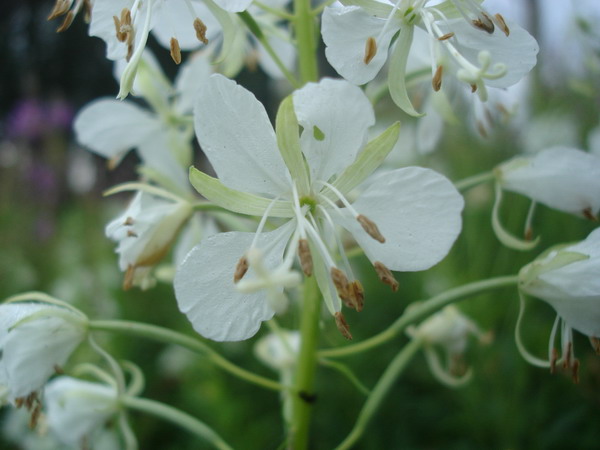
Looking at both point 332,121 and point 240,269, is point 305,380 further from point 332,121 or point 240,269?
point 332,121

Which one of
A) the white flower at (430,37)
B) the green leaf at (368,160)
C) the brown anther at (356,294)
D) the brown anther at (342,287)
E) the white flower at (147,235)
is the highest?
the white flower at (430,37)

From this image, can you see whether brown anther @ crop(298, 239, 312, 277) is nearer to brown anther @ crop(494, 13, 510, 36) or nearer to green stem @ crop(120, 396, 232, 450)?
brown anther @ crop(494, 13, 510, 36)

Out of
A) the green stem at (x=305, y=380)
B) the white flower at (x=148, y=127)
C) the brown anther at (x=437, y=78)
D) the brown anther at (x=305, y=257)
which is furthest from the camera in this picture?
the white flower at (x=148, y=127)

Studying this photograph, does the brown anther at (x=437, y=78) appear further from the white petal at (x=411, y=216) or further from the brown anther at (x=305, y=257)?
the brown anther at (x=305, y=257)

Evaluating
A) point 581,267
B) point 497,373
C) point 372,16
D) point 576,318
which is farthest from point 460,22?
point 497,373

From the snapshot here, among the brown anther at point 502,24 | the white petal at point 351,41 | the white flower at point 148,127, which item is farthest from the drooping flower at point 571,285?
the white flower at point 148,127

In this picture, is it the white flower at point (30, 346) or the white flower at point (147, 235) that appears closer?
the white flower at point (30, 346)

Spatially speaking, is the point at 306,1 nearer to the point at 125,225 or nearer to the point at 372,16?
the point at 372,16

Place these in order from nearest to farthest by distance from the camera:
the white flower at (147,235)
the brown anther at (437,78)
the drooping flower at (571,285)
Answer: the brown anther at (437,78) → the drooping flower at (571,285) → the white flower at (147,235)
